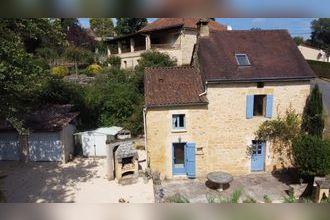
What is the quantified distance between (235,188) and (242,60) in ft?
19.7

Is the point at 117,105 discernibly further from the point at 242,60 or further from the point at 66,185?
the point at 242,60

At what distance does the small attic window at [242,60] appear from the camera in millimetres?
15686

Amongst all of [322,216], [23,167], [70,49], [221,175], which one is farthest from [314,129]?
[70,49]

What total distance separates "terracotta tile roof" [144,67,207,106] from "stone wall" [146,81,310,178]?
1.17ft

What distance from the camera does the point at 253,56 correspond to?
16188 millimetres

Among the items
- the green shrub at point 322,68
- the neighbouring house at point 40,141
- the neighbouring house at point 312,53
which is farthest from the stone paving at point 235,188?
the neighbouring house at point 312,53

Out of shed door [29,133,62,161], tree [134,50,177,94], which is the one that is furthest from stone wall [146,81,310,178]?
tree [134,50,177,94]

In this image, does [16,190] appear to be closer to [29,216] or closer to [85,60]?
[29,216]

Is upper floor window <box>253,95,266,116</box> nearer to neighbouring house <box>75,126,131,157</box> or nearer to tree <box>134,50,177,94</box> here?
neighbouring house <box>75,126,131,157</box>

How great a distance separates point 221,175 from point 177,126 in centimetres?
286

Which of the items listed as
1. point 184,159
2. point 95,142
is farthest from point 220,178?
point 95,142

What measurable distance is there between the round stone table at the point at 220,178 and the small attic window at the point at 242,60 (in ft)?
16.9

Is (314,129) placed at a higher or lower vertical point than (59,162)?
higher

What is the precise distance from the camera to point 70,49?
37031mm
